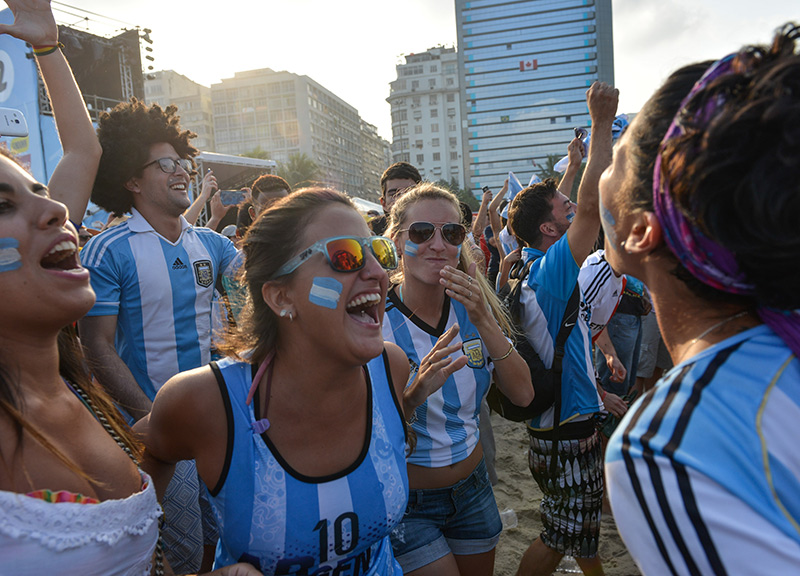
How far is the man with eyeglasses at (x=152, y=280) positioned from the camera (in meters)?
2.53

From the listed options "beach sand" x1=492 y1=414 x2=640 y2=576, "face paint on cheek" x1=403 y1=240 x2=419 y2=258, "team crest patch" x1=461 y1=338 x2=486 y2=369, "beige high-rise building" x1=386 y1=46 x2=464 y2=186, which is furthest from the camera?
"beige high-rise building" x1=386 y1=46 x2=464 y2=186

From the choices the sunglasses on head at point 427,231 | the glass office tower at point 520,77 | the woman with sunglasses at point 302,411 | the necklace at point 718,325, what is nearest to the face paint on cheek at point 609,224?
the necklace at point 718,325

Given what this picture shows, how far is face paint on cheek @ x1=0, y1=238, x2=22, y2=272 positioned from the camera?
121 centimetres

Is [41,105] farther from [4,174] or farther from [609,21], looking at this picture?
[609,21]

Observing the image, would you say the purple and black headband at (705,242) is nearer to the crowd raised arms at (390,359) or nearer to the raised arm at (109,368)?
the crowd raised arms at (390,359)

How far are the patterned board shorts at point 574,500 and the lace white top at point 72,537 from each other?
228 cm

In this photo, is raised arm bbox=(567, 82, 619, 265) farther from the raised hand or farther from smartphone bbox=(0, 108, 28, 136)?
smartphone bbox=(0, 108, 28, 136)

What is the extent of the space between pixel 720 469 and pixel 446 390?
176cm

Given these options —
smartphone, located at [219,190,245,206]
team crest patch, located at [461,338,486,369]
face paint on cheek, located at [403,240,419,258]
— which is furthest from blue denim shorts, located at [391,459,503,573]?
smartphone, located at [219,190,245,206]

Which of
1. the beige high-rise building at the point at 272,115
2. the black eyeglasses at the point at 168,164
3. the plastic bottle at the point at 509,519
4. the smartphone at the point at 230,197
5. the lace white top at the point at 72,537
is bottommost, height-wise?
the plastic bottle at the point at 509,519

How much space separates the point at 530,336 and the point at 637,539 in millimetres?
2086

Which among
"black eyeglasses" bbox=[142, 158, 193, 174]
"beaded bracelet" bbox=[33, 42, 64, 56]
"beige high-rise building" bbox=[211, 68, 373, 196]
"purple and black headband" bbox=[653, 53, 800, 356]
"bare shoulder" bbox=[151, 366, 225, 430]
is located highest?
"beige high-rise building" bbox=[211, 68, 373, 196]

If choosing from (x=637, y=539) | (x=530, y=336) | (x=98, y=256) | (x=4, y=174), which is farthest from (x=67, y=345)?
(x=530, y=336)

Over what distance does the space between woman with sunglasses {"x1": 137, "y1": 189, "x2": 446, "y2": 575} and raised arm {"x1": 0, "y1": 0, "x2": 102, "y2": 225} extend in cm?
82
